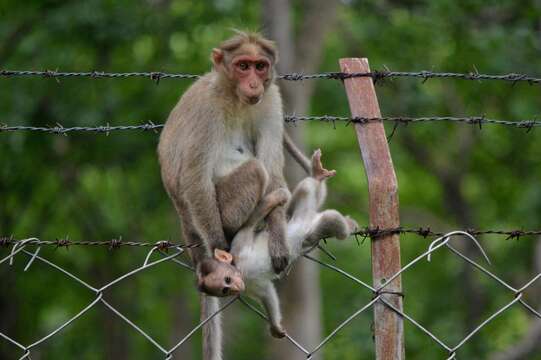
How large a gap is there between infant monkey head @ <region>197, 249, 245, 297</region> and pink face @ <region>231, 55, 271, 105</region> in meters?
1.30

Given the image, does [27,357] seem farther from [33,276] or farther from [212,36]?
[33,276]

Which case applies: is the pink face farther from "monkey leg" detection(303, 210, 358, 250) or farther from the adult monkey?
"monkey leg" detection(303, 210, 358, 250)

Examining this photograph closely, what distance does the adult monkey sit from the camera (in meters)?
6.35

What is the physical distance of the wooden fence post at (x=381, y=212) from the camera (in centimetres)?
478

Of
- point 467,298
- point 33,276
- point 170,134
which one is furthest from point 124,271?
point 170,134

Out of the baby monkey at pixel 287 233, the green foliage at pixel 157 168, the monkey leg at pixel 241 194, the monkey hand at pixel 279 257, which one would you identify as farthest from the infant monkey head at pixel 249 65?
the green foliage at pixel 157 168

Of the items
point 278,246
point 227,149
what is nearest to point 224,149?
point 227,149

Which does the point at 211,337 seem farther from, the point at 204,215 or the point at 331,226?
the point at 331,226

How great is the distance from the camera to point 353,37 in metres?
17.3

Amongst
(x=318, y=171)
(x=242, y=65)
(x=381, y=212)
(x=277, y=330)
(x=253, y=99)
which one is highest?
(x=381, y=212)

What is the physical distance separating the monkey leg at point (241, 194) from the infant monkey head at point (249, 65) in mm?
450

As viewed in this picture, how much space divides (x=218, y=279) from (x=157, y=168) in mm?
11732

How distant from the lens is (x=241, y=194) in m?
6.46

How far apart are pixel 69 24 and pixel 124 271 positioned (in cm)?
557
